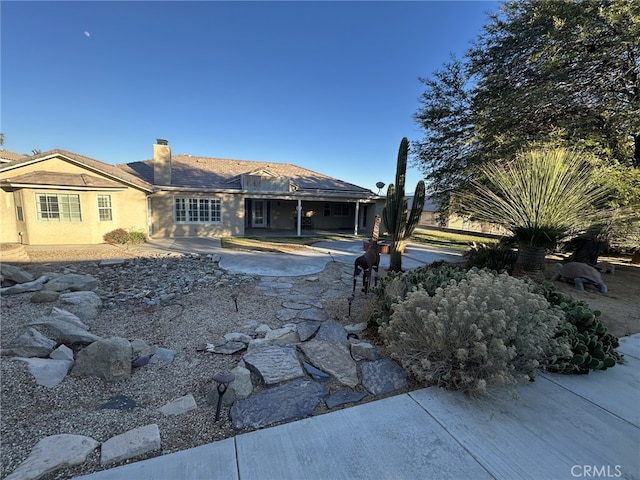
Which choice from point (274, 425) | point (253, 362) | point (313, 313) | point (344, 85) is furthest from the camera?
point (344, 85)

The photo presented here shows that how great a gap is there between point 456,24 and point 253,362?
12.4 meters

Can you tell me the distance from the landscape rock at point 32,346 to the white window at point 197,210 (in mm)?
13109

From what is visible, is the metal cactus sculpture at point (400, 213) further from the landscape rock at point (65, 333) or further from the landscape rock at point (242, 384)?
the landscape rock at point (65, 333)

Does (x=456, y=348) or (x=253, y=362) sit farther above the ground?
(x=456, y=348)

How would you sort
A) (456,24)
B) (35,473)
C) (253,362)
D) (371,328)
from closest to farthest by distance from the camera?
(35,473)
(253,362)
(371,328)
(456,24)

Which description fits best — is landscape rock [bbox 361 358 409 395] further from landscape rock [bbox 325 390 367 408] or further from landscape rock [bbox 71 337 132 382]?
landscape rock [bbox 71 337 132 382]

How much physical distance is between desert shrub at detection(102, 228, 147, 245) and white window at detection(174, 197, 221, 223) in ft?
8.58

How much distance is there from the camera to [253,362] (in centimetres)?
312

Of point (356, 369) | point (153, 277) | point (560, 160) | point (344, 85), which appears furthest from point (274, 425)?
point (344, 85)

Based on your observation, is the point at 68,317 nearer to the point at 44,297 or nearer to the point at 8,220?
the point at 44,297

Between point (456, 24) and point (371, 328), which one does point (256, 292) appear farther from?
point (456, 24)

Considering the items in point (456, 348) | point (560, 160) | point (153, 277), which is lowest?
point (153, 277)

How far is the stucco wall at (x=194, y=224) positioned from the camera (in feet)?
49.6

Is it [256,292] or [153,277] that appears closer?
[256,292]
